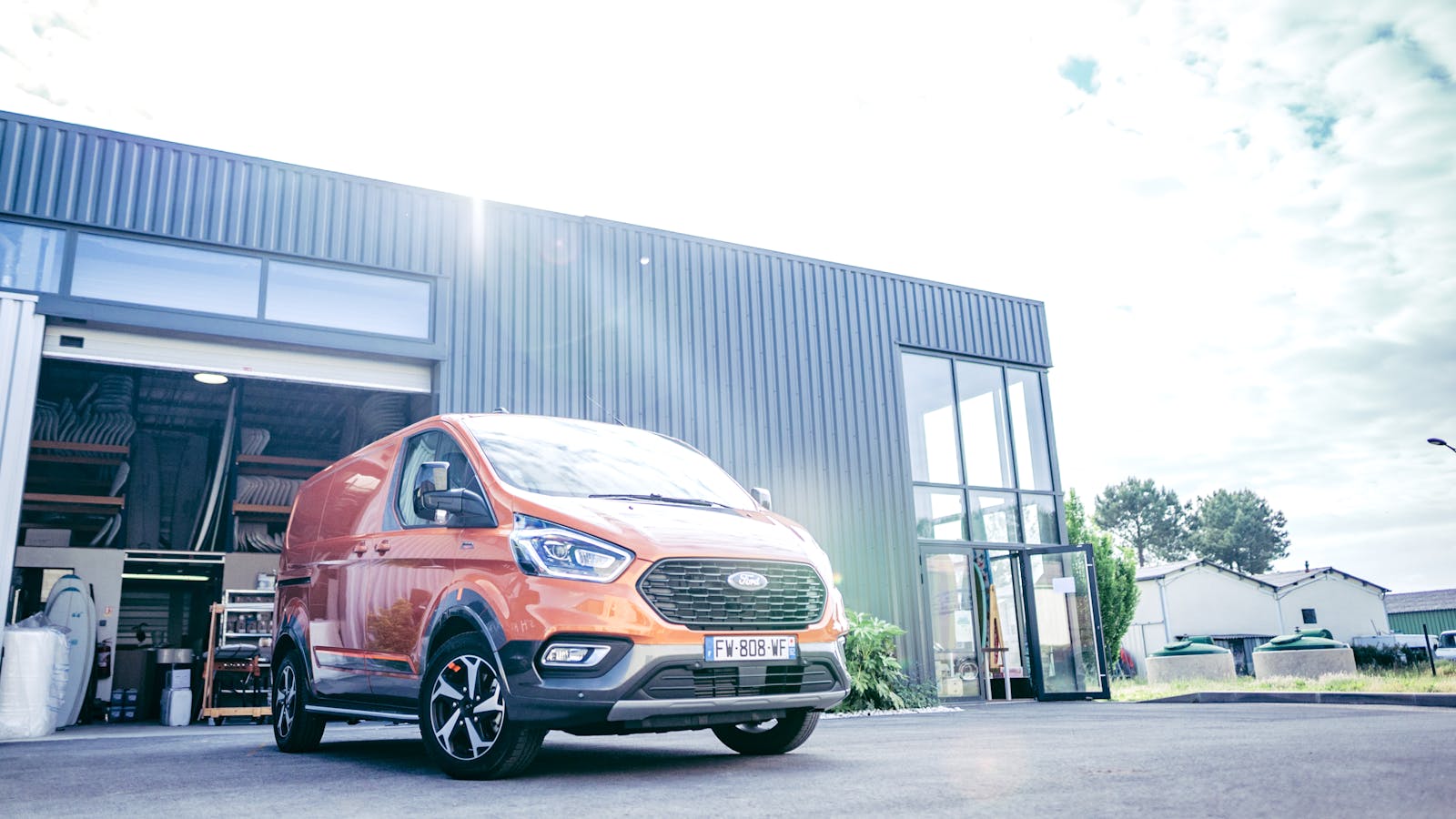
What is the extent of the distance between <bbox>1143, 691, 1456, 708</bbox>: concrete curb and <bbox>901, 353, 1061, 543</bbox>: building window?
361 centimetres

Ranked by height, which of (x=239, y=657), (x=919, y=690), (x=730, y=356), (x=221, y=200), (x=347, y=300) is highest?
(x=221, y=200)

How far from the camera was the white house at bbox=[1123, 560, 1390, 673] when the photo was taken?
47.8 metres

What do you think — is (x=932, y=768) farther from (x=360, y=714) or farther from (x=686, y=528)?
(x=360, y=714)

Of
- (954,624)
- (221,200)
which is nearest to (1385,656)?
(954,624)

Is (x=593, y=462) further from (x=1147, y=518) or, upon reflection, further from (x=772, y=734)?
(x=1147, y=518)

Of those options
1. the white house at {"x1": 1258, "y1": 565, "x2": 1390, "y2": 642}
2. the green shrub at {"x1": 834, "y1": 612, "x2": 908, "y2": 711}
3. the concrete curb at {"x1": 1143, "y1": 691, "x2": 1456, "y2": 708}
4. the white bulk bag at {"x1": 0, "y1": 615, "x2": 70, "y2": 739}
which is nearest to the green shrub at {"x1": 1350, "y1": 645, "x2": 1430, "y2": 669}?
the concrete curb at {"x1": 1143, "y1": 691, "x2": 1456, "y2": 708}

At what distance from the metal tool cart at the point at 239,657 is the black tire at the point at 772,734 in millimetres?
10059

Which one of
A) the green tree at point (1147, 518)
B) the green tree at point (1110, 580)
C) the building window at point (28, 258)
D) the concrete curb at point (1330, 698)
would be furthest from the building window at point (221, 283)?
the green tree at point (1147, 518)

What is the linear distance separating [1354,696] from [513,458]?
11515 mm

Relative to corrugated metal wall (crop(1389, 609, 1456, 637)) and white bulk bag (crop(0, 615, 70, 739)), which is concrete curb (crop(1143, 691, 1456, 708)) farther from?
corrugated metal wall (crop(1389, 609, 1456, 637))

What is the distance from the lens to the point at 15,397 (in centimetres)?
1053

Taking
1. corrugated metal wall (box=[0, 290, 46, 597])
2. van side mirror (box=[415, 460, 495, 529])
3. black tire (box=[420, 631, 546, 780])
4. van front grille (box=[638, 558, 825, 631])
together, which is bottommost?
black tire (box=[420, 631, 546, 780])

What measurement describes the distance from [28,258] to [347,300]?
313 cm

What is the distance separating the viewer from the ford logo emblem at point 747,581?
16.7 feet
